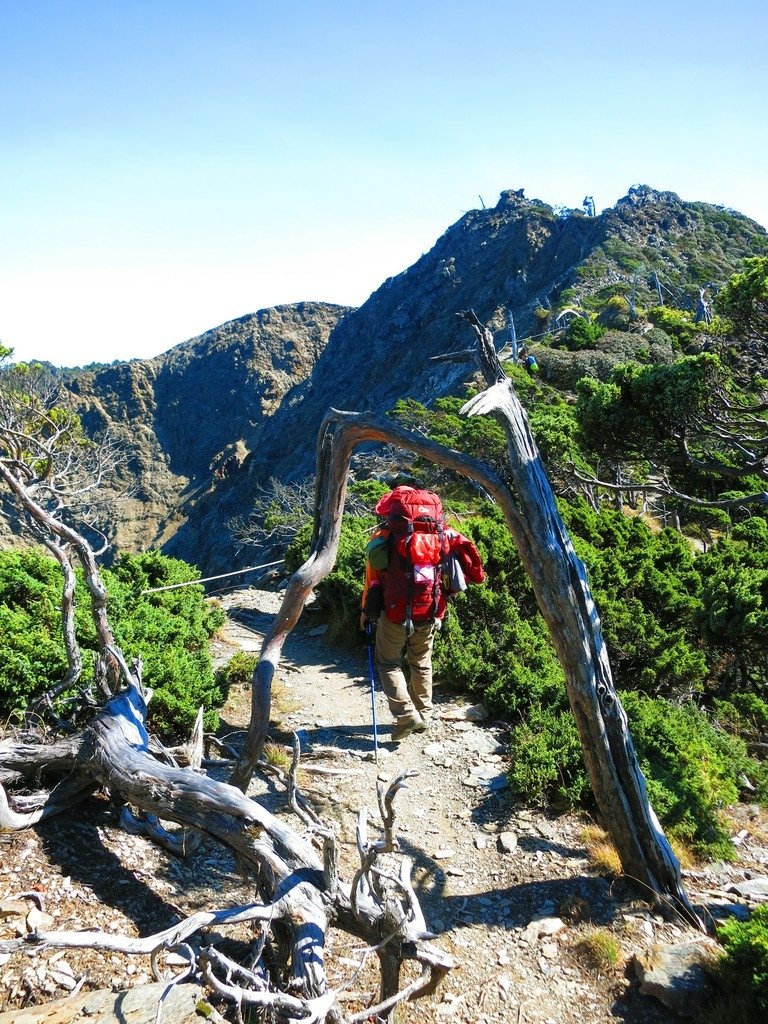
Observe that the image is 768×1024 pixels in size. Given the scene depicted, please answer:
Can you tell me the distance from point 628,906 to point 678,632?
10.8ft

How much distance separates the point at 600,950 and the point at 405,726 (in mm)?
2116

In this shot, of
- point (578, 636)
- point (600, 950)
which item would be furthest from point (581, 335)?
point (600, 950)

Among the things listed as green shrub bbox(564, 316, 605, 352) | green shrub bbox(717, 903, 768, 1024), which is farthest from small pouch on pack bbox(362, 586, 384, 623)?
green shrub bbox(564, 316, 605, 352)

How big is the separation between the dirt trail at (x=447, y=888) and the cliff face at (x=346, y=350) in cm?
3230

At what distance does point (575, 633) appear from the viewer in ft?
11.2

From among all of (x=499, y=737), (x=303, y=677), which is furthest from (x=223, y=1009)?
(x=303, y=677)

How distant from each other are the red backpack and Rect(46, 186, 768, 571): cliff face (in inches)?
1244

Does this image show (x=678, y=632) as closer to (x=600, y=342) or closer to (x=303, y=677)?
(x=303, y=677)

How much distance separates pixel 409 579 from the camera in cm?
475

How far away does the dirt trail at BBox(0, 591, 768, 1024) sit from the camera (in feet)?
9.53

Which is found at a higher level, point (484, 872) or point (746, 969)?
point (746, 969)

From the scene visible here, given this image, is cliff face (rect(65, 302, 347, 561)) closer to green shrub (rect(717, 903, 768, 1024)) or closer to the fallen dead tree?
the fallen dead tree

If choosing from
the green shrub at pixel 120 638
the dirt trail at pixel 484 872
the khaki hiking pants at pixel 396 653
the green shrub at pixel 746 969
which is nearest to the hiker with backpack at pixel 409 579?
A: the khaki hiking pants at pixel 396 653

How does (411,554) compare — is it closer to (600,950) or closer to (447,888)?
(447,888)
